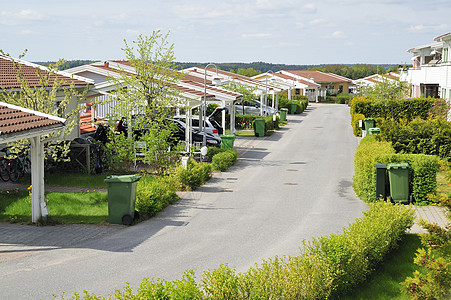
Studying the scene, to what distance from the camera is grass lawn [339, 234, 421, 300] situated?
805cm

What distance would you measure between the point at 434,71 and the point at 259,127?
14533 mm

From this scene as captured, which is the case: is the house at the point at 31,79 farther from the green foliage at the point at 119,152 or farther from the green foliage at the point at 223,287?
the green foliage at the point at 223,287

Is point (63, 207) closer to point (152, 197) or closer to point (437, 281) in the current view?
point (152, 197)

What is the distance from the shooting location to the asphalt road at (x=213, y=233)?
8.79 metres

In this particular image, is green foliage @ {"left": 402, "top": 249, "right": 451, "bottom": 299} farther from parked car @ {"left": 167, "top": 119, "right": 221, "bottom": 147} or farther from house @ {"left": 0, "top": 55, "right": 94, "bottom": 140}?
parked car @ {"left": 167, "top": 119, "right": 221, "bottom": 147}

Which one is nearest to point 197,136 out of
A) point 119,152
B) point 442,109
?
point 119,152

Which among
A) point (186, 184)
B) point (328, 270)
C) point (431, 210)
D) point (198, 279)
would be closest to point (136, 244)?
point (198, 279)

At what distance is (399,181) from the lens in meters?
14.4

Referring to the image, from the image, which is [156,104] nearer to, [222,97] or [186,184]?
[186,184]

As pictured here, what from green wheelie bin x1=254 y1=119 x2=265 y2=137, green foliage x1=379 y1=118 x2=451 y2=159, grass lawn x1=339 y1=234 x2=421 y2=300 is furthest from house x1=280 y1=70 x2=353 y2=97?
grass lawn x1=339 y1=234 x2=421 y2=300

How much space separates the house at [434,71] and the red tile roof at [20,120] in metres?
28.0

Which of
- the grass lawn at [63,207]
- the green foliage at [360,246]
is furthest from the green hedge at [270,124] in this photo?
the green foliage at [360,246]

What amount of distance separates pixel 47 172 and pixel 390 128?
1290cm

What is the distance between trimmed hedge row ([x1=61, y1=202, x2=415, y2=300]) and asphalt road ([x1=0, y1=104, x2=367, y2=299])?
0.97 m
